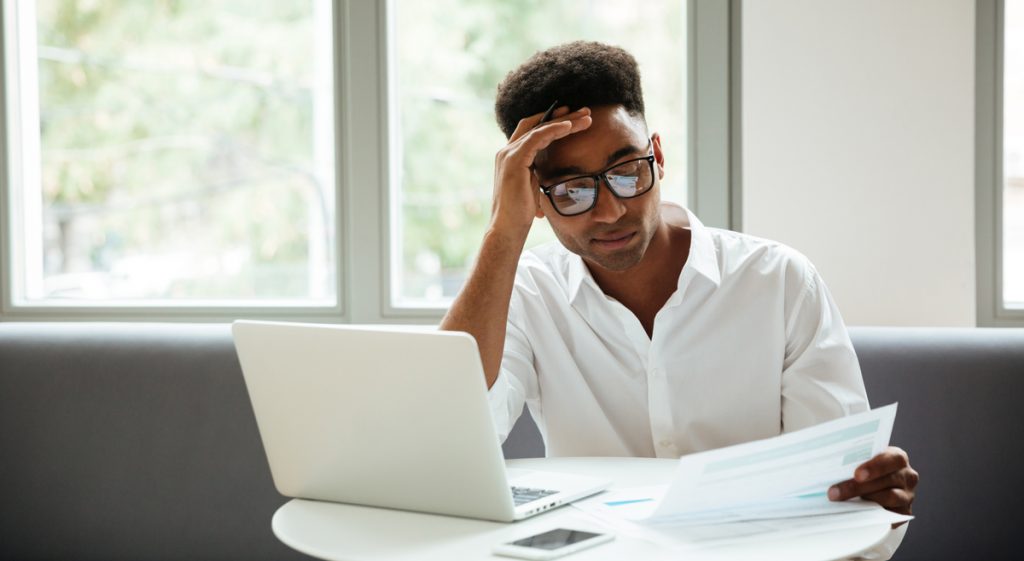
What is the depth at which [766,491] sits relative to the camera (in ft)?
3.78

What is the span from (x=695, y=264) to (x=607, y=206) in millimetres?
212

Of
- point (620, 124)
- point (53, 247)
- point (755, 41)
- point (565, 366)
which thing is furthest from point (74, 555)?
point (755, 41)

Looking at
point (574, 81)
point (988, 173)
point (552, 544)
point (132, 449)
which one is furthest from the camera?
point (988, 173)

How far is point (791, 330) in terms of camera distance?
1702mm

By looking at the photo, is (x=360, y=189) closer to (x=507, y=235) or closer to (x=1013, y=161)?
(x=507, y=235)

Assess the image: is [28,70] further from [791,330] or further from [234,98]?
[791,330]

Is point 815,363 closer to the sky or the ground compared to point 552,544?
closer to the sky

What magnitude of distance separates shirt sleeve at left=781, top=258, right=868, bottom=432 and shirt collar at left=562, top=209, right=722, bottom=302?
138 millimetres

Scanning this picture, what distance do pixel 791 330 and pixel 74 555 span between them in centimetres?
178

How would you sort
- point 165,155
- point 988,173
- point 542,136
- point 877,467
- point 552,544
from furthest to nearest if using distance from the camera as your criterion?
1. point 165,155
2. point 988,173
3. point 542,136
4. point 877,467
5. point 552,544

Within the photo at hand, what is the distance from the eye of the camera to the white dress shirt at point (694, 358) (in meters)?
1.67

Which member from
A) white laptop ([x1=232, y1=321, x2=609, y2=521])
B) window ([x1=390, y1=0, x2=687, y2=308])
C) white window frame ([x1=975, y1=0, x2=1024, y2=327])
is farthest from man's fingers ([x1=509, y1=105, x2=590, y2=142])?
white window frame ([x1=975, y1=0, x2=1024, y2=327])

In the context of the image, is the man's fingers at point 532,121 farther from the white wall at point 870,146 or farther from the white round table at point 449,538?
the white wall at point 870,146

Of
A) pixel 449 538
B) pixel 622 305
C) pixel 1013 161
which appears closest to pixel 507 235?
pixel 622 305
